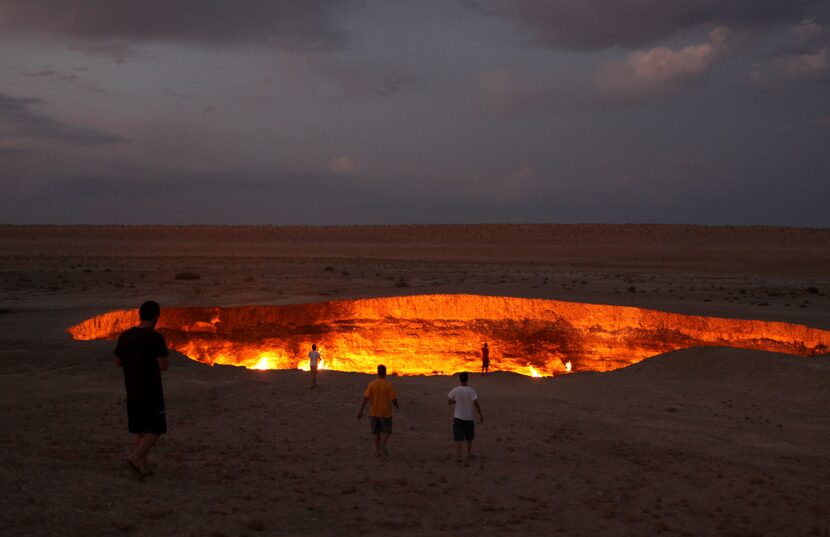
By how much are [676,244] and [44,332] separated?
75696 mm

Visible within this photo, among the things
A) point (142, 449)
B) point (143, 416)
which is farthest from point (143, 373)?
point (142, 449)

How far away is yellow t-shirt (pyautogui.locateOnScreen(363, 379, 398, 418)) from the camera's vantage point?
31.7ft

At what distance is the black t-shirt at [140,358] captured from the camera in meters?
7.00

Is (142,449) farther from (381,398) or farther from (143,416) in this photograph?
(381,398)

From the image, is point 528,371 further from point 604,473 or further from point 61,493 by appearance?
point 61,493

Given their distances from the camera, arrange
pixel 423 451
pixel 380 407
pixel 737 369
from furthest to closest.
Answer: pixel 737 369 → pixel 423 451 → pixel 380 407

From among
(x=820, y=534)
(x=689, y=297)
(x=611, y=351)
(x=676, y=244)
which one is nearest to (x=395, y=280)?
(x=689, y=297)

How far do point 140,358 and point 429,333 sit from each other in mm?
17921

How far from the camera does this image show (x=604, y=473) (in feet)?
31.1

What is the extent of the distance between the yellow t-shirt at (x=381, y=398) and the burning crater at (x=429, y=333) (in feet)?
46.4

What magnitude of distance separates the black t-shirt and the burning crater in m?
16.1

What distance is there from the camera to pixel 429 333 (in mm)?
24609

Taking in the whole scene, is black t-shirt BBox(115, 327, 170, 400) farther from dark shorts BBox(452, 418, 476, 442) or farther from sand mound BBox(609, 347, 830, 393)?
sand mound BBox(609, 347, 830, 393)

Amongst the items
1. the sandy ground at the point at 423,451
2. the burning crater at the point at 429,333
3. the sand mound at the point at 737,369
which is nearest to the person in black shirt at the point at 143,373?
the sandy ground at the point at 423,451
